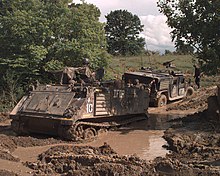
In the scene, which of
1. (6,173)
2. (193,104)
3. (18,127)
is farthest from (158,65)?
(6,173)

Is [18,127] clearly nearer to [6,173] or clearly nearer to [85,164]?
[85,164]

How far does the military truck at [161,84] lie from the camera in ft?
61.2

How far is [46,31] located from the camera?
17844mm

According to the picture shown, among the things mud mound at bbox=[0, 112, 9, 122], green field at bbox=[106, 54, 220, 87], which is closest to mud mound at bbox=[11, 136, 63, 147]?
mud mound at bbox=[0, 112, 9, 122]

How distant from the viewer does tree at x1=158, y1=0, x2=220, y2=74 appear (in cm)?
1346

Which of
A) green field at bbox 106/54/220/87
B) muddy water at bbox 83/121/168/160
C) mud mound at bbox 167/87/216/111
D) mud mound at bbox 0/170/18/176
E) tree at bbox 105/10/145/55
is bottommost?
→ muddy water at bbox 83/121/168/160

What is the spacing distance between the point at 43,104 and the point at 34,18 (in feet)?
22.8

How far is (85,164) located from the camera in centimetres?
803

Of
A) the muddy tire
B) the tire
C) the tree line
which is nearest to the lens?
the muddy tire

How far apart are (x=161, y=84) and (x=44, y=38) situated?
617 centimetres

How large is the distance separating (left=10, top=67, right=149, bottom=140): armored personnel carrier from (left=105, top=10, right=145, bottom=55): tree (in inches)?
1320

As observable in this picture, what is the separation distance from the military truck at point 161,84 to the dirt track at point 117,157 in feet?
16.6

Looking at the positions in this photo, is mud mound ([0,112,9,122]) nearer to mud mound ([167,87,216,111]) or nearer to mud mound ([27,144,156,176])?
mud mound ([27,144,156,176])

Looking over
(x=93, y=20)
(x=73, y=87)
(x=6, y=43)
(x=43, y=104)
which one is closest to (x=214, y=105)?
(x=73, y=87)
